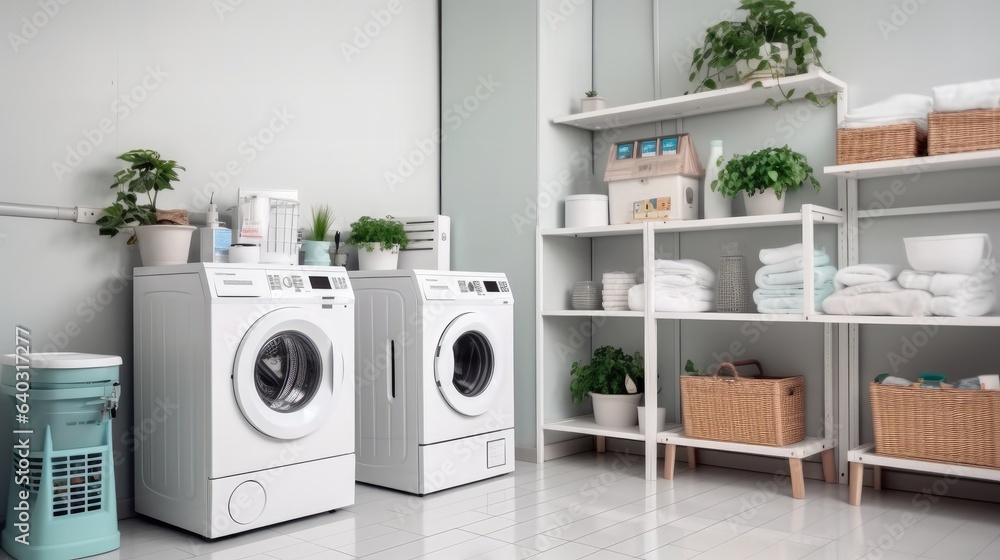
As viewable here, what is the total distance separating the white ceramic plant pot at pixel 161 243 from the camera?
293 cm

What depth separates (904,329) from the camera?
329cm

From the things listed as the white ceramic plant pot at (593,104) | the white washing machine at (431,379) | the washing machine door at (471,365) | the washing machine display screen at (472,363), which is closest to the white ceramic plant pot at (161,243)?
the white washing machine at (431,379)

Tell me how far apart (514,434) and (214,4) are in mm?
2329


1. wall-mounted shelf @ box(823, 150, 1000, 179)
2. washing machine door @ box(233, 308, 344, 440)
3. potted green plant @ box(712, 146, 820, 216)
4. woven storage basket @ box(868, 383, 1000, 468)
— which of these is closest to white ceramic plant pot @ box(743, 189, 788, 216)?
potted green plant @ box(712, 146, 820, 216)

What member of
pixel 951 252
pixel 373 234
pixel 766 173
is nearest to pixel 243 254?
pixel 373 234

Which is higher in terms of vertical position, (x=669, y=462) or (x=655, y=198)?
(x=655, y=198)

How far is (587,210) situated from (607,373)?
0.79 meters

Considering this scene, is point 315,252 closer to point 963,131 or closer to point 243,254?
point 243,254

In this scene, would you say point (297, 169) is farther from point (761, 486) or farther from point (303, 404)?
point (761, 486)

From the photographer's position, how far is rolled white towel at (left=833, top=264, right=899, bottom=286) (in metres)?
2.96

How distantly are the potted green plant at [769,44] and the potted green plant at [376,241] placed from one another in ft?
5.16

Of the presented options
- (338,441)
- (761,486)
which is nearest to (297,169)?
(338,441)

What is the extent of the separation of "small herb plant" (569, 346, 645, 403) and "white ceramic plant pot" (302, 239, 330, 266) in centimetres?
132

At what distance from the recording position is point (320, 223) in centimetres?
360
